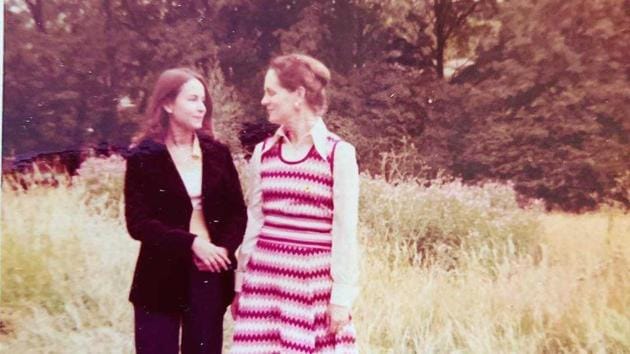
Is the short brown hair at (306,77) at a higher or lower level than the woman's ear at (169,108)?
higher

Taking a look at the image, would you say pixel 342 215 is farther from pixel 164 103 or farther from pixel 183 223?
pixel 164 103

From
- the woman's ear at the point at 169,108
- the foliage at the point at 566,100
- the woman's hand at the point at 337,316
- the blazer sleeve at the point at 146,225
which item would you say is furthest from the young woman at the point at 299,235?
the foliage at the point at 566,100

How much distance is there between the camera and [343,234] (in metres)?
1.96

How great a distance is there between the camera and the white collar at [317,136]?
1995 millimetres

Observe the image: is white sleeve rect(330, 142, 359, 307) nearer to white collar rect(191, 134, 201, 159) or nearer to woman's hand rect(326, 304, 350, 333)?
woman's hand rect(326, 304, 350, 333)

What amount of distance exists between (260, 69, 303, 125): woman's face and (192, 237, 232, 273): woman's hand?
45 centimetres

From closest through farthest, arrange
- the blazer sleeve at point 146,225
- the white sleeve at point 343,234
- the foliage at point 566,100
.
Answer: the white sleeve at point 343,234
the blazer sleeve at point 146,225
the foliage at point 566,100

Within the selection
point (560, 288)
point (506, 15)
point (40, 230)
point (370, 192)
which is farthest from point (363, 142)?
point (40, 230)

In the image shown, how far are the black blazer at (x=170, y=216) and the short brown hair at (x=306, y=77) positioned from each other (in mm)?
336

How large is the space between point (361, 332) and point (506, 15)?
1229mm

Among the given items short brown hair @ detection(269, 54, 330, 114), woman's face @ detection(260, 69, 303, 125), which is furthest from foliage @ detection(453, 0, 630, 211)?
woman's face @ detection(260, 69, 303, 125)

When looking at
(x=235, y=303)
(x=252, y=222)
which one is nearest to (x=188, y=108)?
(x=252, y=222)

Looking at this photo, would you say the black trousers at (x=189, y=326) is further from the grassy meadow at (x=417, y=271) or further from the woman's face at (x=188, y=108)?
the woman's face at (x=188, y=108)

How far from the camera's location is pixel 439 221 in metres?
2.35
